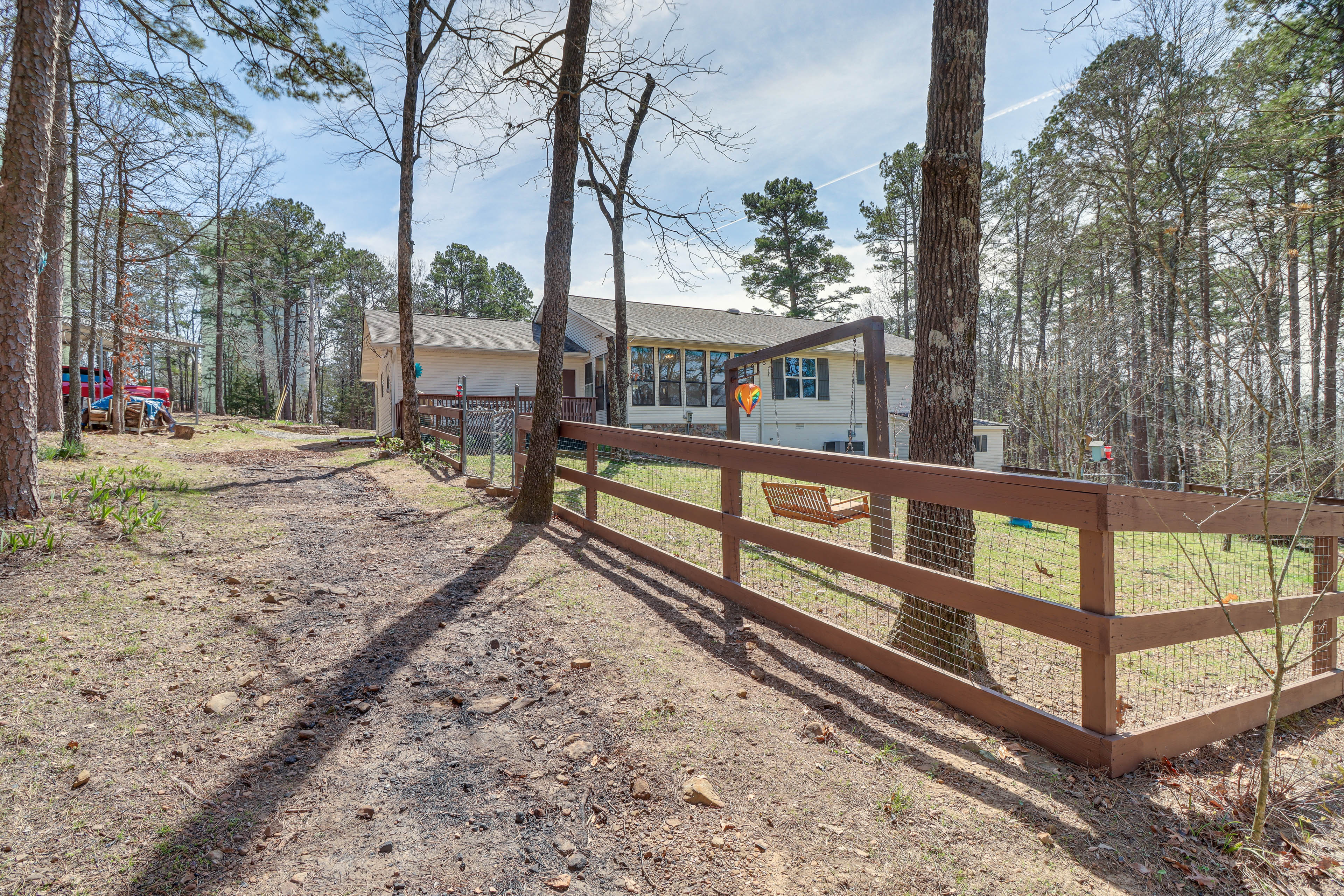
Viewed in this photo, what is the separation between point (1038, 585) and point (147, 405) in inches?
721

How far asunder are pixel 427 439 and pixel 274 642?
12.4 m

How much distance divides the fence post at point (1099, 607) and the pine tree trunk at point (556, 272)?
16.2 feet

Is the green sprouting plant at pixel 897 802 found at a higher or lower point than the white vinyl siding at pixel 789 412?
lower

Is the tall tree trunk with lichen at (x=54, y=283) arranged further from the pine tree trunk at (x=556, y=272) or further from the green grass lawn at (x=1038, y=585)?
the green grass lawn at (x=1038, y=585)

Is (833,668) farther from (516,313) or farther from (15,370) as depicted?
(516,313)

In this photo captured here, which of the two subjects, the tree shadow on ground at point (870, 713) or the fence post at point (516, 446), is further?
the fence post at point (516, 446)

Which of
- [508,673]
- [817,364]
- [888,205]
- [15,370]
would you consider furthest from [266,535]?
[888,205]

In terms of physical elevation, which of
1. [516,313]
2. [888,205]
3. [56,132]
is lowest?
[56,132]

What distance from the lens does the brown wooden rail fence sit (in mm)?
2203

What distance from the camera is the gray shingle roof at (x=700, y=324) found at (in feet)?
61.1

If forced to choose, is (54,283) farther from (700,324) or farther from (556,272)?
(700,324)

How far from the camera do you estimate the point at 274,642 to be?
3.22 meters

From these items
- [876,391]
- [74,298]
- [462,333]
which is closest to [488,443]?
[74,298]

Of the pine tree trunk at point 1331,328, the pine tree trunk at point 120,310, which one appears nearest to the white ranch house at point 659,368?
the pine tree trunk at point 120,310
